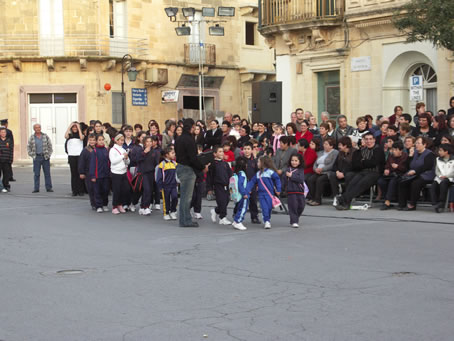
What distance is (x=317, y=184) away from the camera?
725 inches

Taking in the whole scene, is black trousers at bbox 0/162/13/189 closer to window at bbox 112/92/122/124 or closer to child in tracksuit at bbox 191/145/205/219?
child in tracksuit at bbox 191/145/205/219

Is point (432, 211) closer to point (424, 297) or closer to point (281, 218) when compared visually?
point (281, 218)

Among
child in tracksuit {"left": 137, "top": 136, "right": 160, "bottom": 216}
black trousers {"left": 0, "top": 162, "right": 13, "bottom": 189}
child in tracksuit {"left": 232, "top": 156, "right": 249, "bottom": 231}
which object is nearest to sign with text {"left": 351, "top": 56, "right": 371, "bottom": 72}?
black trousers {"left": 0, "top": 162, "right": 13, "bottom": 189}

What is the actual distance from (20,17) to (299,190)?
29.1 meters

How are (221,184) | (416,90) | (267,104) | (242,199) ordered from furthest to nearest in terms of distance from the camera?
(267,104), (416,90), (221,184), (242,199)

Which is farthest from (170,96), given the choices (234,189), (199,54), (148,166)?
(234,189)

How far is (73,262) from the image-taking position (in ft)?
35.6

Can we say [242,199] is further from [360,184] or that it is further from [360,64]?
[360,64]

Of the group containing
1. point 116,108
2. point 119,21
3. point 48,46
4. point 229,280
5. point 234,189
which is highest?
point 119,21

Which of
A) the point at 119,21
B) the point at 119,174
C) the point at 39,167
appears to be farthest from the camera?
the point at 119,21

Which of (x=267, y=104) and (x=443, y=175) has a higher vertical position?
(x=267, y=104)

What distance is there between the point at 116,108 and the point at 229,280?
108 feet

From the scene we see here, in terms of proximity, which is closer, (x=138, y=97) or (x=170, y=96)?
(x=138, y=97)

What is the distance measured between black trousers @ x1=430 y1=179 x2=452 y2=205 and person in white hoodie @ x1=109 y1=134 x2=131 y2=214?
6.32 metres
